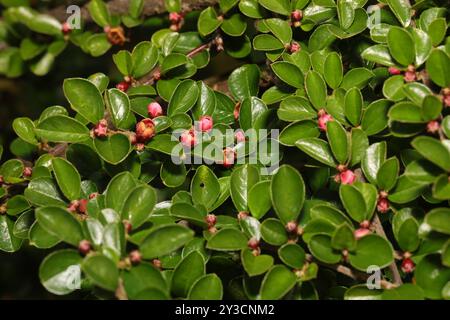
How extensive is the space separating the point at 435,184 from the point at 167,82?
24.9 inches

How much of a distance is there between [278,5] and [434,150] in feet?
1.73

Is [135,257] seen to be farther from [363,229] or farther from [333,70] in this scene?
[333,70]

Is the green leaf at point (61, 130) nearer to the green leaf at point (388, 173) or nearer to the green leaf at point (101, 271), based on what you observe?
the green leaf at point (101, 271)

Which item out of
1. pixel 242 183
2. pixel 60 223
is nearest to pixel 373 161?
pixel 242 183

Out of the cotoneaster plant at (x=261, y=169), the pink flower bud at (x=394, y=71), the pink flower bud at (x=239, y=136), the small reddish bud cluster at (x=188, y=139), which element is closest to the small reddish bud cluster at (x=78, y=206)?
the cotoneaster plant at (x=261, y=169)

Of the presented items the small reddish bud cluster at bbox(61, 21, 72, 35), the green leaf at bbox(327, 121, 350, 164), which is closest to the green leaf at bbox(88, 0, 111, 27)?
the small reddish bud cluster at bbox(61, 21, 72, 35)

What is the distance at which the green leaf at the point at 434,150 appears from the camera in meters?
0.94

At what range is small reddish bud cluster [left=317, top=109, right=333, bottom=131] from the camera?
1.13 m

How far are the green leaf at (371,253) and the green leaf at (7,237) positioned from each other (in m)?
0.71

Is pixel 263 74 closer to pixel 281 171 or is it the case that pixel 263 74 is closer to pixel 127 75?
pixel 127 75

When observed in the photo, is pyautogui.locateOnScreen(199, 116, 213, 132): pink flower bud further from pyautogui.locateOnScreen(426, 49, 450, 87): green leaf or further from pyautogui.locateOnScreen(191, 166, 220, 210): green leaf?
pyautogui.locateOnScreen(426, 49, 450, 87): green leaf

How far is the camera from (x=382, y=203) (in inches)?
42.0
